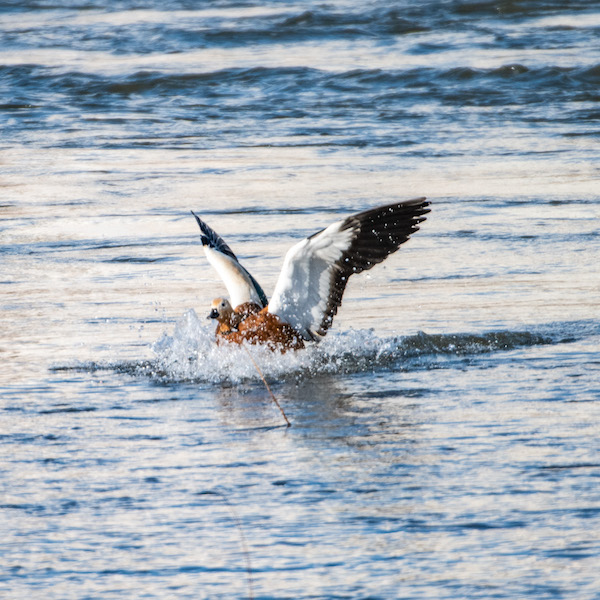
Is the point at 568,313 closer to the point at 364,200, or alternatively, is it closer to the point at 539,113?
the point at 364,200

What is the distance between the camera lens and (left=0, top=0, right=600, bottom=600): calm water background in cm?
522

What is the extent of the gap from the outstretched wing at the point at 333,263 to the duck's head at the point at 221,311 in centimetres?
24

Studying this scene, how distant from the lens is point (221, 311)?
26.7ft

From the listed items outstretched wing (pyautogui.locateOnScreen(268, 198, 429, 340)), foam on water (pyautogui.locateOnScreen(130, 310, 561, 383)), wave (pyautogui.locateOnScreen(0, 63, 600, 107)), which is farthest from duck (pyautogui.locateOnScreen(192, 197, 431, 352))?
wave (pyautogui.locateOnScreen(0, 63, 600, 107))

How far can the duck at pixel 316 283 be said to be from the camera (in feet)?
26.3

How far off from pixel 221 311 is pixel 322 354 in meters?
0.64

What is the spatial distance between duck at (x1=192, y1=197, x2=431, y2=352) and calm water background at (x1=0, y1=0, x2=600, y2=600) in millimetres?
174

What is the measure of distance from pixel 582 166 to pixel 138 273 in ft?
20.2

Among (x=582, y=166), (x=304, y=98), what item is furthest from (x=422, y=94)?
(x=582, y=166)

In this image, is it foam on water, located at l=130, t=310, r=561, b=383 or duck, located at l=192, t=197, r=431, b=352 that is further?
duck, located at l=192, t=197, r=431, b=352

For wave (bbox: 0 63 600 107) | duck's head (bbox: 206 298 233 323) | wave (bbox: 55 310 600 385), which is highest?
duck's head (bbox: 206 298 233 323)

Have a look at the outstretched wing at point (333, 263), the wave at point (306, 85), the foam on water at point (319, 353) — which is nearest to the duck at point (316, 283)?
the outstretched wing at point (333, 263)

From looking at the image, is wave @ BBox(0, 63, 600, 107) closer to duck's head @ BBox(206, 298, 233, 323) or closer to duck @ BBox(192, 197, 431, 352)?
duck @ BBox(192, 197, 431, 352)

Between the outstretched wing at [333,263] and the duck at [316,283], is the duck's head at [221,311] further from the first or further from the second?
the outstretched wing at [333,263]
